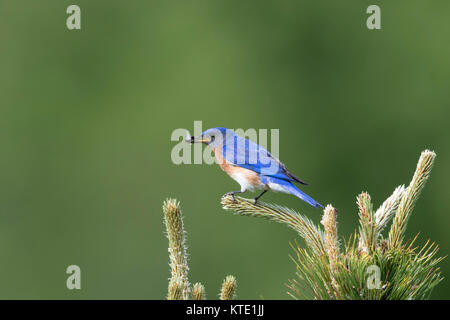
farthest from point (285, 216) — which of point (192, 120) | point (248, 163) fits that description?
Result: point (192, 120)

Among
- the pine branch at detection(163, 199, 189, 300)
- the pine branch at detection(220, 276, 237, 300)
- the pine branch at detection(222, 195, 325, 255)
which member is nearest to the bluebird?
the pine branch at detection(222, 195, 325, 255)

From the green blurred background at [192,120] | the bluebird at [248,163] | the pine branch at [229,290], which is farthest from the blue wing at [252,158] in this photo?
the green blurred background at [192,120]

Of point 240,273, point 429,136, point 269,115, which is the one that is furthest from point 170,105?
point 429,136

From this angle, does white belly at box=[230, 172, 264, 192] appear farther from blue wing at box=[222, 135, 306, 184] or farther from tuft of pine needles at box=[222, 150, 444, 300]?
tuft of pine needles at box=[222, 150, 444, 300]

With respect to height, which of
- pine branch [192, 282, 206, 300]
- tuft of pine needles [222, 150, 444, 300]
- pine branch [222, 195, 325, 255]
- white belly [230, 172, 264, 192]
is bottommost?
pine branch [192, 282, 206, 300]

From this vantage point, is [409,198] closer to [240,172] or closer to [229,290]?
[229,290]

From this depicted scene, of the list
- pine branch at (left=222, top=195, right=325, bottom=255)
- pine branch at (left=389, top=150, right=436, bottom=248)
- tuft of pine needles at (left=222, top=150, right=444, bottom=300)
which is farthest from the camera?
pine branch at (left=222, top=195, right=325, bottom=255)
